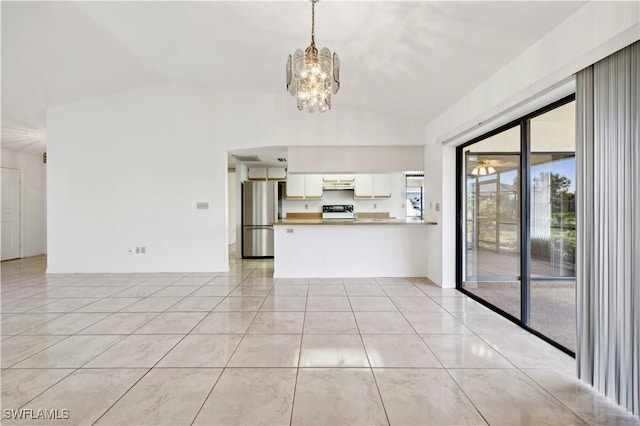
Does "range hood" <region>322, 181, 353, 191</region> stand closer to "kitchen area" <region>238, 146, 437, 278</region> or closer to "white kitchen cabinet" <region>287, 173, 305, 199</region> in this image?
"kitchen area" <region>238, 146, 437, 278</region>

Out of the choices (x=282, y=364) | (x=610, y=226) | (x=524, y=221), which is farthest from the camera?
(x=524, y=221)

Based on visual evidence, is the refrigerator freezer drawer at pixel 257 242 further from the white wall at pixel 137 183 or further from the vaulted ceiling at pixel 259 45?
the vaulted ceiling at pixel 259 45

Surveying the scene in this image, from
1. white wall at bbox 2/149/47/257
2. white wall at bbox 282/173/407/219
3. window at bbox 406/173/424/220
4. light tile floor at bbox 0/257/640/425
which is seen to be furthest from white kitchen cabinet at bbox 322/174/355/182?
white wall at bbox 2/149/47/257

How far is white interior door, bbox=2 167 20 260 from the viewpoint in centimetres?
712

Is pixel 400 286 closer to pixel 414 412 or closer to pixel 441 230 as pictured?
pixel 441 230

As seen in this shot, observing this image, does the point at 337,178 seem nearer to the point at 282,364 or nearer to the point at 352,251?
the point at 352,251

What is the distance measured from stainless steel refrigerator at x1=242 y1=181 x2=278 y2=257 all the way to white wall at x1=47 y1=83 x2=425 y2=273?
1627mm

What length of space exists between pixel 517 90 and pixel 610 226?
1.44 m

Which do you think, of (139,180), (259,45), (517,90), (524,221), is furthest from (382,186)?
(139,180)

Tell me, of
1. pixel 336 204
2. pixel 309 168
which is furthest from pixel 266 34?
pixel 336 204

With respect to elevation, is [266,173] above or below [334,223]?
above

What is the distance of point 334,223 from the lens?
509 cm

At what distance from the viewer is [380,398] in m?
1.85

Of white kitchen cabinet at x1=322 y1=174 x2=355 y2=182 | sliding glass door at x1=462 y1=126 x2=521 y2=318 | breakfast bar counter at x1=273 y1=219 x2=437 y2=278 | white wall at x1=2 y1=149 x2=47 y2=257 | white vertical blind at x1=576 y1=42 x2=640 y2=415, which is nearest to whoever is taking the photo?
white vertical blind at x1=576 y1=42 x2=640 y2=415
